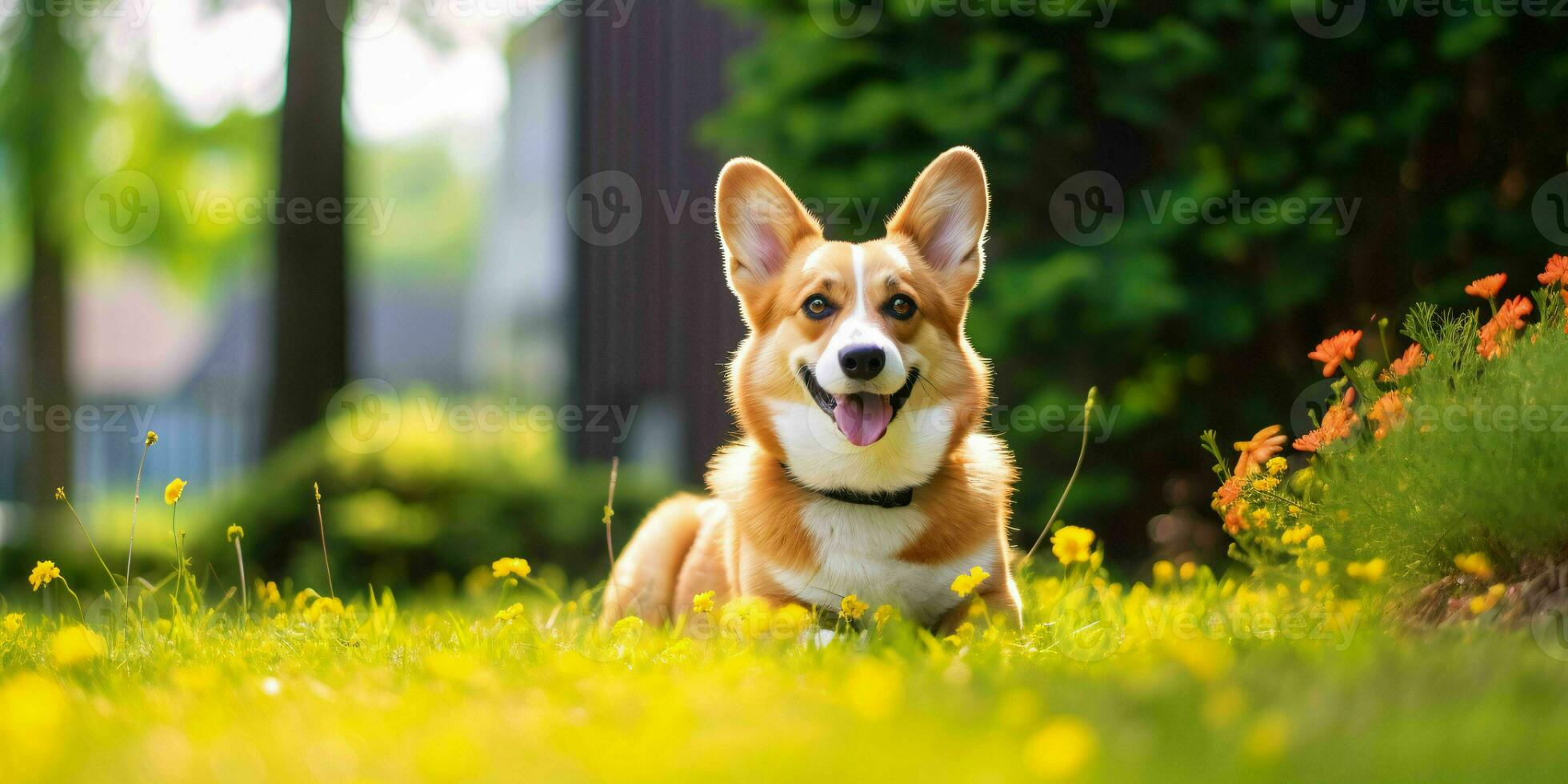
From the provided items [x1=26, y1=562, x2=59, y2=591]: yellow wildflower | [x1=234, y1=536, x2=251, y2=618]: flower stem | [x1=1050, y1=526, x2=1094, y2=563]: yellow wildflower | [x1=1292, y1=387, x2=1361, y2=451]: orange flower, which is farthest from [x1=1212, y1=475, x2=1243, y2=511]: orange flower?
[x1=26, y1=562, x2=59, y2=591]: yellow wildflower

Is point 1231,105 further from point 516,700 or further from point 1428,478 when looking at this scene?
point 516,700

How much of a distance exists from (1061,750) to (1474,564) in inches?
62.1

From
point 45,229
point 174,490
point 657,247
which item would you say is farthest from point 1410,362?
point 45,229

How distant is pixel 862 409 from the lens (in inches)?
123

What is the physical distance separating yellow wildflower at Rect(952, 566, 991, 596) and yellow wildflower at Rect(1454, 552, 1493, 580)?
1.09m

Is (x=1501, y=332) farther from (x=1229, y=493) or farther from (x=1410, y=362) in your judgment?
(x=1229, y=493)

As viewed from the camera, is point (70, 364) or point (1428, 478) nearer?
point (1428, 478)

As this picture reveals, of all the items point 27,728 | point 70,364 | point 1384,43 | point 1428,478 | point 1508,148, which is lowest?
point 70,364

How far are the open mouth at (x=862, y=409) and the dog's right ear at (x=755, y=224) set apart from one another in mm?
533

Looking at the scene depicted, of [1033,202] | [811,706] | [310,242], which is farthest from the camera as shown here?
[310,242]

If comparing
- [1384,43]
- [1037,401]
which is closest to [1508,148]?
[1384,43]

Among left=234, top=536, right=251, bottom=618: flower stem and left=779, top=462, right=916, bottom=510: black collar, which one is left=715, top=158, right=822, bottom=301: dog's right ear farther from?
left=234, top=536, right=251, bottom=618: flower stem

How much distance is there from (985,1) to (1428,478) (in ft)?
10.9

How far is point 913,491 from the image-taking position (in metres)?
3.25
